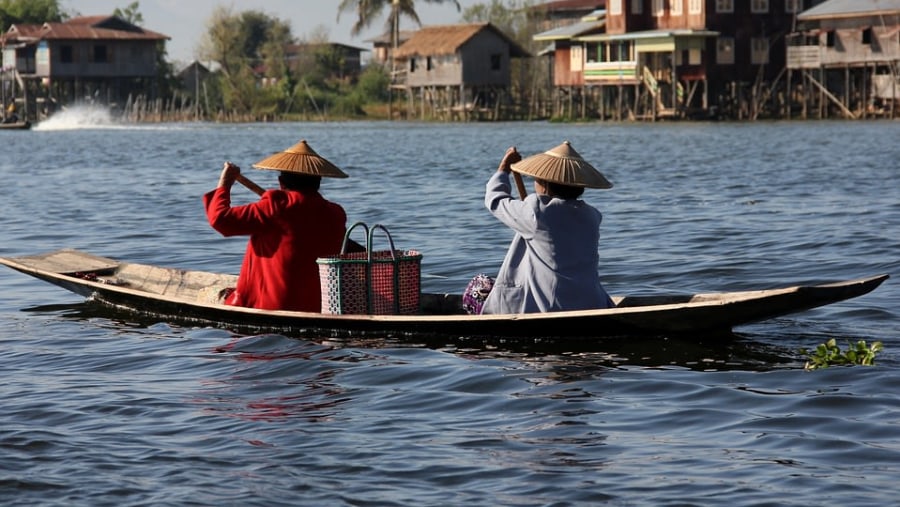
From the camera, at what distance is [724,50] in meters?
53.2

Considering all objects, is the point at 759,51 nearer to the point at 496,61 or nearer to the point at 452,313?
the point at 496,61

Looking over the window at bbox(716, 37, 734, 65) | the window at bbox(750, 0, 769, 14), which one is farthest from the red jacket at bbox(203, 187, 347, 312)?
the window at bbox(750, 0, 769, 14)

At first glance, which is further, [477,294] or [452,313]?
[452,313]

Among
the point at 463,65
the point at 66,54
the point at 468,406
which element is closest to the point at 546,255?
the point at 468,406

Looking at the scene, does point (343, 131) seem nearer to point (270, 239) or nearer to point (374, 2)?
point (374, 2)

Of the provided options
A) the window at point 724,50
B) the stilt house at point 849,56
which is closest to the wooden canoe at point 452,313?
the stilt house at point 849,56

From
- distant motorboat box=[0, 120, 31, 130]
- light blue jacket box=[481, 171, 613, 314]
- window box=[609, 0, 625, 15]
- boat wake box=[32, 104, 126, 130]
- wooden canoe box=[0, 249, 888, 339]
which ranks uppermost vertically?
window box=[609, 0, 625, 15]

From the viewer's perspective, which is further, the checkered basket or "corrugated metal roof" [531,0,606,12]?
"corrugated metal roof" [531,0,606,12]

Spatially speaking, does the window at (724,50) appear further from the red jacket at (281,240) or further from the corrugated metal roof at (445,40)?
the red jacket at (281,240)

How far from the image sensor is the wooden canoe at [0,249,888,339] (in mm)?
8133

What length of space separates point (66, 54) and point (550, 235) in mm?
63242

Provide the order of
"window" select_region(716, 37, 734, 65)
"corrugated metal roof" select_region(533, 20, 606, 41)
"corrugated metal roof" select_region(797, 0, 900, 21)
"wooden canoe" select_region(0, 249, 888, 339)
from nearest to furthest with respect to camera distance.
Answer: "wooden canoe" select_region(0, 249, 888, 339), "corrugated metal roof" select_region(797, 0, 900, 21), "window" select_region(716, 37, 734, 65), "corrugated metal roof" select_region(533, 20, 606, 41)

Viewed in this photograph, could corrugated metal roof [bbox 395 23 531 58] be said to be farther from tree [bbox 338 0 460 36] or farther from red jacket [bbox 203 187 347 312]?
red jacket [bbox 203 187 347 312]

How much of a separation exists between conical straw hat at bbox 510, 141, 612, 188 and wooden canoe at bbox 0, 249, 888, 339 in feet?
2.51
